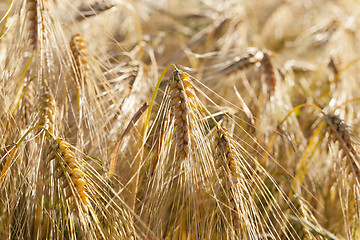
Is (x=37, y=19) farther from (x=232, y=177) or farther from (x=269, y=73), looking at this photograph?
(x=269, y=73)

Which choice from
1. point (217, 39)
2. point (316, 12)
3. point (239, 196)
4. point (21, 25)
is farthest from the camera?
point (316, 12)

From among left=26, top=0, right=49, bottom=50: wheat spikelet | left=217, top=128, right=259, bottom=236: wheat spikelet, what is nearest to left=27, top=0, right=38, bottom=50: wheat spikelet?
left=26, top=0, right=49, bottom=50: wheat spikelet

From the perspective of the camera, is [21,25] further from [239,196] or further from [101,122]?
[239,196]

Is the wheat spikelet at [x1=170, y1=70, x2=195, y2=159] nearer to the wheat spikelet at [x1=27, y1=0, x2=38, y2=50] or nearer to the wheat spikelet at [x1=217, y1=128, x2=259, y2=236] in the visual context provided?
the wheat spikelet at [x1=217, y1=128, x2=259, y2=236]

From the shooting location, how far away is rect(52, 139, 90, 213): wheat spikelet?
80cm

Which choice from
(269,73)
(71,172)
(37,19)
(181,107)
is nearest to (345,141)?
(269,73)

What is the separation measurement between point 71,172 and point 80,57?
37cm

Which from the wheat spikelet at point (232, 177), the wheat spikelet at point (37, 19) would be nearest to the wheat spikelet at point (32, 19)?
the wheat spikelet at point (37, 19)

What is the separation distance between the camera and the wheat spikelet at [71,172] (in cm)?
80

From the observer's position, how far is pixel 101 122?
1.09 meters

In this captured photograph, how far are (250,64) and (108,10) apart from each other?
49cm

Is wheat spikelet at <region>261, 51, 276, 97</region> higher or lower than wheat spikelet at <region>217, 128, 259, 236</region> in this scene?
higher

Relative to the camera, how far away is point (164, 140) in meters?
0.83

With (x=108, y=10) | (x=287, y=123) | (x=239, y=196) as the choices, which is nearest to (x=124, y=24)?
(x=108, y=10)
